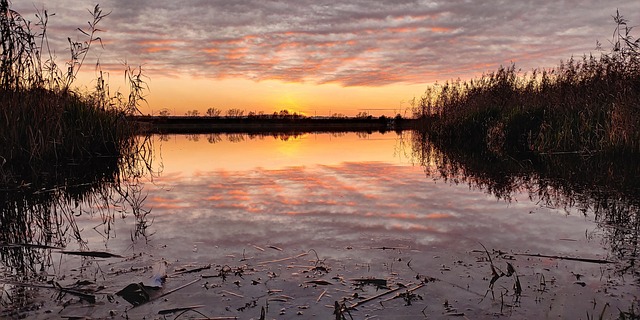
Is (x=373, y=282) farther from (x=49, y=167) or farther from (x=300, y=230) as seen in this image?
(x=49, y=167)

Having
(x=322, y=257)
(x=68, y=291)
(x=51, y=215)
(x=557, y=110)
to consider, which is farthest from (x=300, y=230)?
(x=557, y=110)

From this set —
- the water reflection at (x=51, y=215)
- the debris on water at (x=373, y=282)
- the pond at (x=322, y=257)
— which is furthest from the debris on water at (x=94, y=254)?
the debris on water at (x=373, y=282)

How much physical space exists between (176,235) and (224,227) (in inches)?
18.1

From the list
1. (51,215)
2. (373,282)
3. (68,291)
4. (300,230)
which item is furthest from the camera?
(51,215)

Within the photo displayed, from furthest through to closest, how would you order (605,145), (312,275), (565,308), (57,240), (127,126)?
(127,126) < (605,145) < (57,240) < (312,275) < (565,308)

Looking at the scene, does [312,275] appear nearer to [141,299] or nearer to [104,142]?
[141,299]

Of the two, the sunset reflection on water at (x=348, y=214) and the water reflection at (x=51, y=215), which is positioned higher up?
the water reflection at (x=51, y=215)

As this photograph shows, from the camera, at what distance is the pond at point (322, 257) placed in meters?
2.28

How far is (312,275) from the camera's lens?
8.99ft

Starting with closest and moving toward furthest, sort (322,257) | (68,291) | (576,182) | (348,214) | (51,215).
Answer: (68,291) < (322,257) < (51,215) < (348,214) < (576,182)

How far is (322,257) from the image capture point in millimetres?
3139

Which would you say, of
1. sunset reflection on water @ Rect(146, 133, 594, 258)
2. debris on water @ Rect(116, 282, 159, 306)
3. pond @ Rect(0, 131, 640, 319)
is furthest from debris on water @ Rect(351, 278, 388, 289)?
debris on water @ Rect(116, 282, 159, 306)

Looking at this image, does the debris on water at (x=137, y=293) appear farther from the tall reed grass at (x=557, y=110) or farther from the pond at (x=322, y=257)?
the tall reed grass at (x=557, y=110)

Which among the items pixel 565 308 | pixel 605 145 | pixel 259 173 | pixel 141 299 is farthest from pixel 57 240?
pixel 605 145
